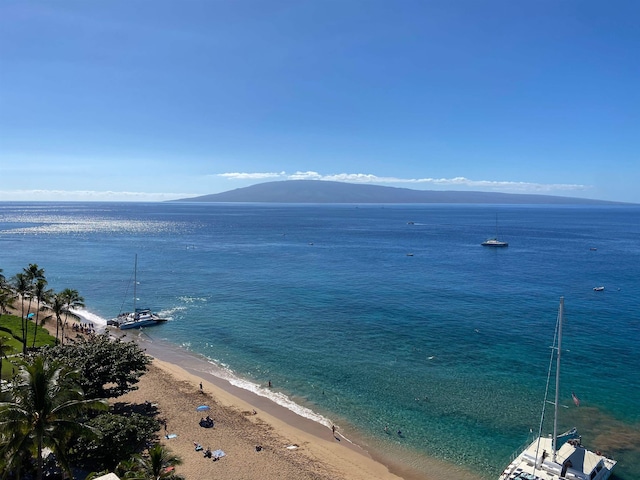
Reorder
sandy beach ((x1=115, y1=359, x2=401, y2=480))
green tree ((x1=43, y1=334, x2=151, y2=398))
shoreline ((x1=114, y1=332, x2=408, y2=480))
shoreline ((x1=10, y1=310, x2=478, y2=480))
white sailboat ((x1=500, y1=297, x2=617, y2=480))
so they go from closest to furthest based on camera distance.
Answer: white sailboat ((x1=500, y1=297, x2=617, y2=480)) → sandy beach ((x1=115, y1=359, x2=401, y2=480)) → shoreline ((x1=114, y1=332, x2=408, y2=480)) → shoreline ((x1=10, y1=310, x2=478, y2=480)) → green tree ((x1=43, y1=334, x2=151, y2=398))

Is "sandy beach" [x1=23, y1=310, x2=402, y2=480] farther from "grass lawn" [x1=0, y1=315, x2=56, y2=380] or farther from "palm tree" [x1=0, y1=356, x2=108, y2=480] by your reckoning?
"grass lawn" [x1=0, y1=315, x2=56, y2=380]

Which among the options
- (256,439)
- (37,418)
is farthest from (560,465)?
(37,418)

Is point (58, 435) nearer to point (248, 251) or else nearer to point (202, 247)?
point (248, 251)

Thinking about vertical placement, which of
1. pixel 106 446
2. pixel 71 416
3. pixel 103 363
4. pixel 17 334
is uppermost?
pixel 71 416

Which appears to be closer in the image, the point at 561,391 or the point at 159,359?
the point at 561,391

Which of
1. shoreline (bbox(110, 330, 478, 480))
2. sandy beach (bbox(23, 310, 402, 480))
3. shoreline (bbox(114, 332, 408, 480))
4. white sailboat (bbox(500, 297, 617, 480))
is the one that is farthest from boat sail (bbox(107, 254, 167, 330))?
white sailboat (bbox(500, 297, 617, 480))

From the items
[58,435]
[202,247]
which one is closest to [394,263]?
[202,247]

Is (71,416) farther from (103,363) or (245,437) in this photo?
(245,437)
